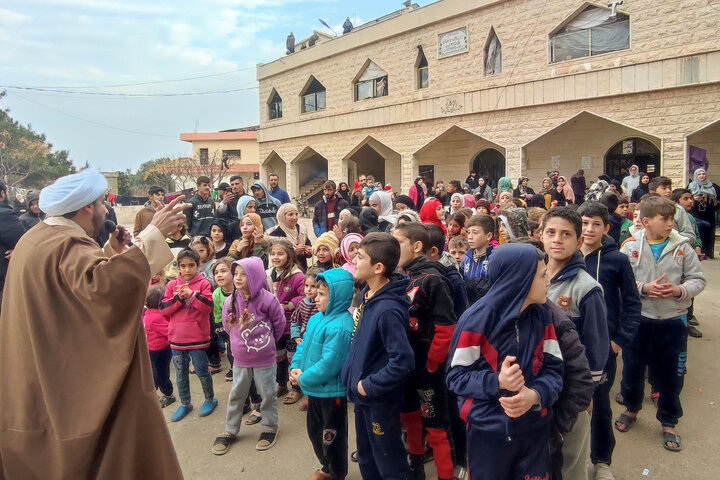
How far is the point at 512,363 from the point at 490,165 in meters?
16.7

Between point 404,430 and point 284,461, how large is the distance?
0.85m

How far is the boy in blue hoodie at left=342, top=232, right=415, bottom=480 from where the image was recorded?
2.44 m

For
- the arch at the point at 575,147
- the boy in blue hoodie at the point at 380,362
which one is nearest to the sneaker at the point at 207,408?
the boy in blue hoodie at the point at 380,362

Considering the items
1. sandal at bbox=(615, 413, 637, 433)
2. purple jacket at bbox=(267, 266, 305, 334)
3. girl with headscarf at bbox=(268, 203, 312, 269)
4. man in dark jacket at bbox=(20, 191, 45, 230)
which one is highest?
man in dark jacket at bbox=(20, 191, 45, 230)

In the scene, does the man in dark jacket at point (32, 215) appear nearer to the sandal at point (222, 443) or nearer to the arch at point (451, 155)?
the sandal at point (222, 443)

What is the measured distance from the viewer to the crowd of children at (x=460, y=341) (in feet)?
6.62

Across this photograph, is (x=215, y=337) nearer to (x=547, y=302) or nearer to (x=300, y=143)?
(x=547, y=302)

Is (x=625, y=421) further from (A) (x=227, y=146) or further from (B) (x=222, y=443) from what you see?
(A) (x=227, y=146)

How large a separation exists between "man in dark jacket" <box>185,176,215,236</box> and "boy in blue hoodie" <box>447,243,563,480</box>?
5.06 metres

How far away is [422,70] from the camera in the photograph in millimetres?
16938

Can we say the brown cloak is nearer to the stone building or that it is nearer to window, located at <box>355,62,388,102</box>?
the stone building

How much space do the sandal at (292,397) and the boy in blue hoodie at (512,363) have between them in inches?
91.3

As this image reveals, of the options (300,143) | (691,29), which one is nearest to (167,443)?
(691,29)

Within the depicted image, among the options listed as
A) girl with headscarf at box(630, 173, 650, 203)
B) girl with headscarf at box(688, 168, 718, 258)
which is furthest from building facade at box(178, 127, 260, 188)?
girl with headscarf at box(688, 168, 718, 258)
